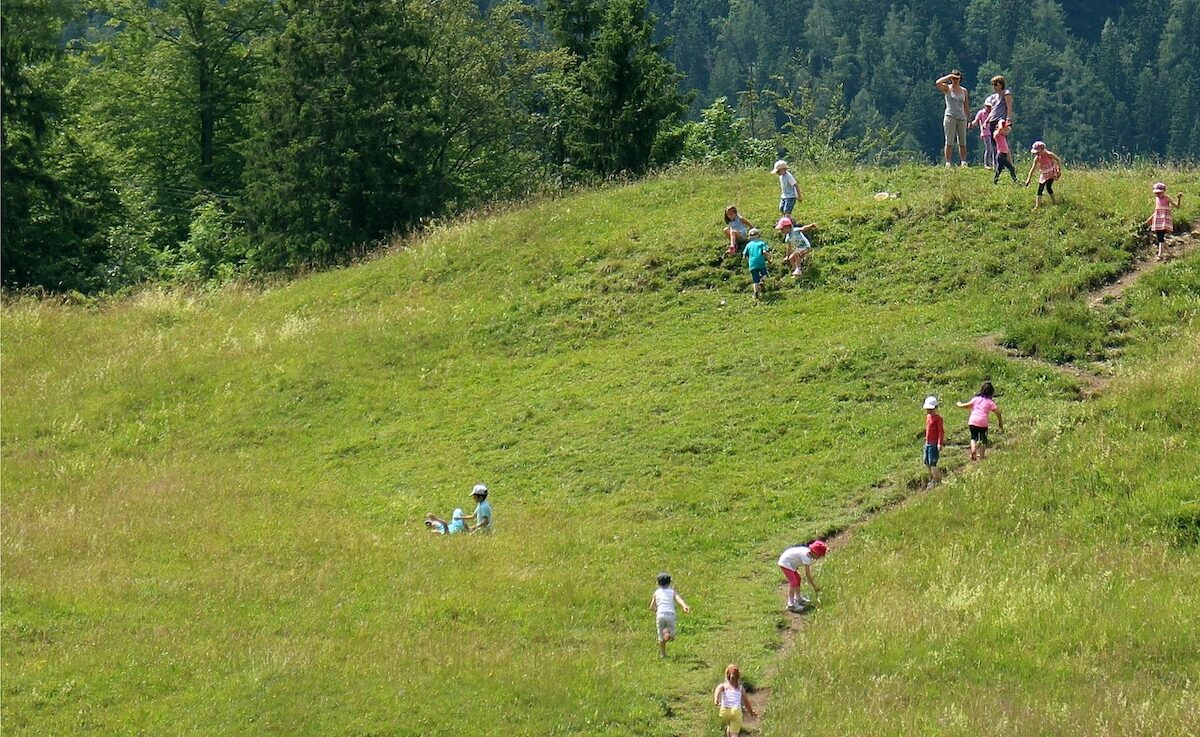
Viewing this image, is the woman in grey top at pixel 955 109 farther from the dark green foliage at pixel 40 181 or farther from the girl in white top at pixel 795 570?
the dark green foliage at pixel 40 181

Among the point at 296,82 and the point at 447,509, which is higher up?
the point at 296,82

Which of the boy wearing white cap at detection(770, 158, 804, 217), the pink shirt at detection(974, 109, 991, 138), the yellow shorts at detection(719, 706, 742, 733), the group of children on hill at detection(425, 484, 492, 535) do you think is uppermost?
the pink shirt at detection(974, 109, 991, 138)

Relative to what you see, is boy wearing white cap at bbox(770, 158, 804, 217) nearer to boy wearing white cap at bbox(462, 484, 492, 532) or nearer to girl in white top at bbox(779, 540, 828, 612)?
boy wearing white cap at bbox(462, 484, 492, 532)

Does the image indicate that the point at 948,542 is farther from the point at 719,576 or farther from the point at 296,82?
the point at 296,82

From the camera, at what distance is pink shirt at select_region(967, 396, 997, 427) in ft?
74.8

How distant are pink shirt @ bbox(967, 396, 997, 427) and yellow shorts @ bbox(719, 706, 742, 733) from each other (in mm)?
8819

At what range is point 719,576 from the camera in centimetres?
2064

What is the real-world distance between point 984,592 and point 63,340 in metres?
25.4

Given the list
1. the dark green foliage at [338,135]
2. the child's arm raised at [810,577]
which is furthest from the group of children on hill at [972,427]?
the dark green foliage at [338,135]

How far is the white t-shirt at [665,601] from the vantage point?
1825 cm

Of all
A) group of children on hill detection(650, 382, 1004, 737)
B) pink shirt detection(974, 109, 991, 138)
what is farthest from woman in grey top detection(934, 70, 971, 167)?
group of children on hill detection(650, 382, 1004, 737)

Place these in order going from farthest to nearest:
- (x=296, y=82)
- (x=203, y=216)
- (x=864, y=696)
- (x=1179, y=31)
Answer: (x=1179, y=31) < (x=203, y=216) < (x=296, y=82) < (x=864, y=696)

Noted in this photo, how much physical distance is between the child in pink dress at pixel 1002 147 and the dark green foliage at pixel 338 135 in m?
19.9

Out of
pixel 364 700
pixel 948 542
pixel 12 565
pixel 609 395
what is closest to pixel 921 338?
pixel 609 395
